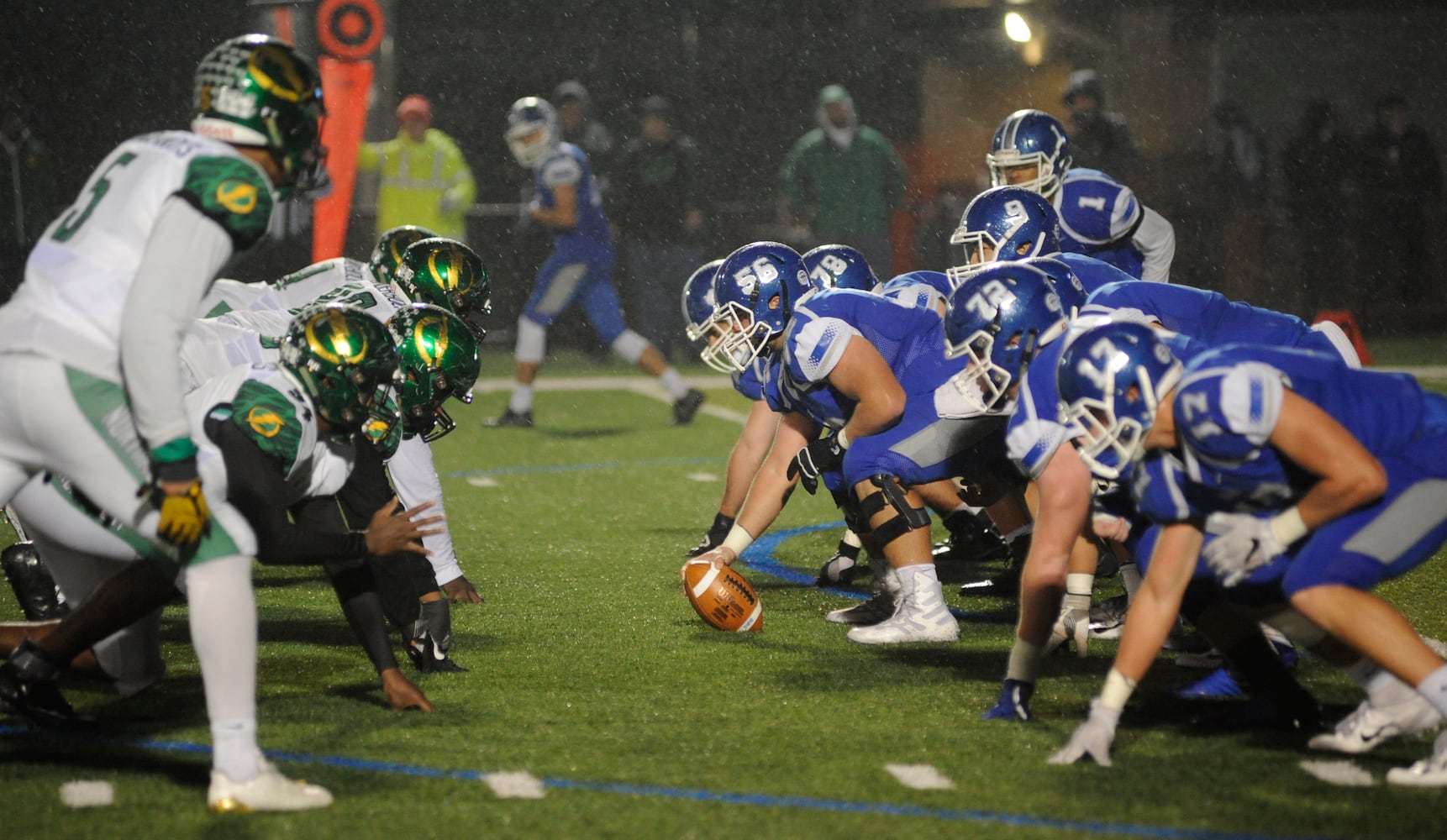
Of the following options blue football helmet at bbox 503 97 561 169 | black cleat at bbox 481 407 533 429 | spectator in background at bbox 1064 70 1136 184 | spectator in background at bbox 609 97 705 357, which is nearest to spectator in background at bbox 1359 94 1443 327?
spectator in background at bbox 1064 70 1136 184

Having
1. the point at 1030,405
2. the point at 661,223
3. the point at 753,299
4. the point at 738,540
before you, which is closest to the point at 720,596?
the point at 738,540

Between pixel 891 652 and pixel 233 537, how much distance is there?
2518 millimetres

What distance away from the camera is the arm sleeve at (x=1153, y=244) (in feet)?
23.2

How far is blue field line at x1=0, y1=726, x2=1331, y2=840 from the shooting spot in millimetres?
3643

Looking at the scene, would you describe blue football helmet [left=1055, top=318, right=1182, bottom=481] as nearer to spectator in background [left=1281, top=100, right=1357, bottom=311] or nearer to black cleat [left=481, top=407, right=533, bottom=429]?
black cleat [left=481, top=407, right=533, bottom=429]

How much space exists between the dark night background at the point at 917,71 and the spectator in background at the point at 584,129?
2.55 ft

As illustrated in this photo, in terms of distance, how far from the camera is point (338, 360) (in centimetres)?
435

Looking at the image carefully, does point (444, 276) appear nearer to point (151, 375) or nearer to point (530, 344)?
point (151, 375)

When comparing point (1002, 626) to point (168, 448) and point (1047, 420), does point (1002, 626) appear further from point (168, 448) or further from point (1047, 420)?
point (168, 448)

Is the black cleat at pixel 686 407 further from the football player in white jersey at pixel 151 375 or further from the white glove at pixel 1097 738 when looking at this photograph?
the football player in white jersey at pixel 151 375

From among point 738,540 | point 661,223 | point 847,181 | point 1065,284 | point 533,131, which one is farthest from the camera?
point 661,223

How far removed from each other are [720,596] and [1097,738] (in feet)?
6.42

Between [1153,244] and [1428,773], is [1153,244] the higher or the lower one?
the higher one

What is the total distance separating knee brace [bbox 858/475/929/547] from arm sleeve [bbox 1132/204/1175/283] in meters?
2.01
